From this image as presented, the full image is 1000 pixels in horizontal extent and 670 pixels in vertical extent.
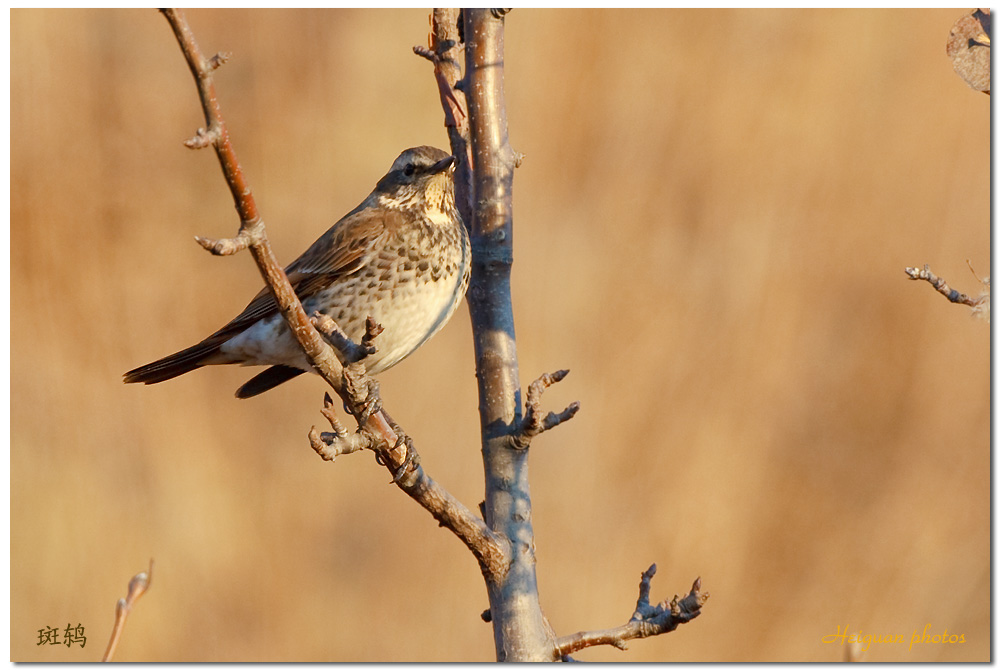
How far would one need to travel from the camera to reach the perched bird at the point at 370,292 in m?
3.21

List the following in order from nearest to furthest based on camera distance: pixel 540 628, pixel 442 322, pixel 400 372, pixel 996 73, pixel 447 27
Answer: pixel 996 73, pixel 540 628, pixel 447 27, pixel 442 322, pixel 400 372

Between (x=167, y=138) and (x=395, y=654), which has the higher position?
(x=167, y=138)

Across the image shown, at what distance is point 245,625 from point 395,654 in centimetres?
84

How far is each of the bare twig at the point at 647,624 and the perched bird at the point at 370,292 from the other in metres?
1.15

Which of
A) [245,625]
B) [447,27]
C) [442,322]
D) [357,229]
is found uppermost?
[447,27]

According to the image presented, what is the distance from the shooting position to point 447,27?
2900mm

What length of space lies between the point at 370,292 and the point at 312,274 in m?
0.34

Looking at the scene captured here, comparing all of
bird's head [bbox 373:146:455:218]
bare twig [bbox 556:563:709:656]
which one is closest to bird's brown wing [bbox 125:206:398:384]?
bird's head [bbox 373:146:455:218]

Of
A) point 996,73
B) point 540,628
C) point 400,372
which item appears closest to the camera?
point 996,73

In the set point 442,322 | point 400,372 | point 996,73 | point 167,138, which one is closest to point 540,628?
point 442,322

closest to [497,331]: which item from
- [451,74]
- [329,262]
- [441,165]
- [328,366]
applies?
[328,366]

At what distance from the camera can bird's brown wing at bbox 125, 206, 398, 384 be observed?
10.9 feet

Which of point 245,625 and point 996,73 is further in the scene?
point 245,625

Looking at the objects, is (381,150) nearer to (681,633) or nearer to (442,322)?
(442,322)
